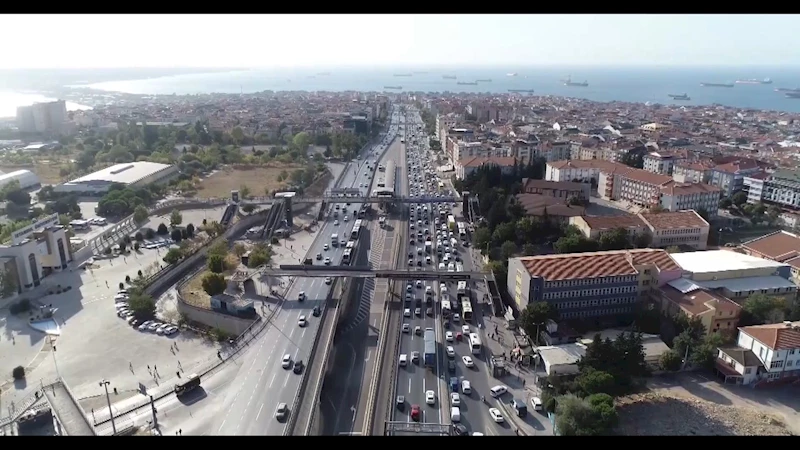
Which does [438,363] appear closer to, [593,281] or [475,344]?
[475,344]

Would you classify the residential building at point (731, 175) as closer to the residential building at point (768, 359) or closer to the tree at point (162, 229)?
the residential building at point (768, 359)

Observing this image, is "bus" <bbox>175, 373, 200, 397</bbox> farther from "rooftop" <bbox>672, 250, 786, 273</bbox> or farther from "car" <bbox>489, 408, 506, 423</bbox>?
"rooftop" <bbox>672, 250, 786, 273</bbox>

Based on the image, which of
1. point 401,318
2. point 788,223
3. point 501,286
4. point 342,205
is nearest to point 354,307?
point 401,318

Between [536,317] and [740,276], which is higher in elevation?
[740,276]

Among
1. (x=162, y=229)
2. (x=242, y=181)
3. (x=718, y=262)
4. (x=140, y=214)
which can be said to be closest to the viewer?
(x=718, y=262)

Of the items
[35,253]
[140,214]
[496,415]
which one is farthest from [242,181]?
[496,415]

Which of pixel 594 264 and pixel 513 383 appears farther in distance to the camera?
pixel 594 264

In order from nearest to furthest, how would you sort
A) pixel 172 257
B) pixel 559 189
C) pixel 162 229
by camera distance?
pixel 172 257 < pixel 162 229 < pixel 559 189

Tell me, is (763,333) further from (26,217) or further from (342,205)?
(26,217)
